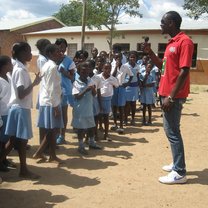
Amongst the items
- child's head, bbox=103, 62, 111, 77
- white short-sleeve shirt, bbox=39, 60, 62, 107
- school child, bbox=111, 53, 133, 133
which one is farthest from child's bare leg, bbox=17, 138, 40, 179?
school child, bbox=111, 53, 133, 133

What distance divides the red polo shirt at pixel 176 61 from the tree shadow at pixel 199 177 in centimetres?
107

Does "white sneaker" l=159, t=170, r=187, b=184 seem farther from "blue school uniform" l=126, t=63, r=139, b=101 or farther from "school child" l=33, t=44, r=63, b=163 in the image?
"blue school uniform" l=126, t=63, r=139, b=101

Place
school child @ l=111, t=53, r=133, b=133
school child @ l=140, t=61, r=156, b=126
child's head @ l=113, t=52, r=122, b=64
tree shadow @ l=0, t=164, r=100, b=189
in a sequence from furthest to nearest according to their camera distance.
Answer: school child @ l=140, t=61, r=156, b=126 < child's head @ l=113, t=52, r=122, b=64 < school child @ l=111, t=53, r=133, b=133 < tree shadow @ l=0, t=164, r=100, b=189

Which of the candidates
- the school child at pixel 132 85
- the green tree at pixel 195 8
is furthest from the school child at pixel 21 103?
the green tree at pixel 195 8

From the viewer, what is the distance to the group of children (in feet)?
13.9

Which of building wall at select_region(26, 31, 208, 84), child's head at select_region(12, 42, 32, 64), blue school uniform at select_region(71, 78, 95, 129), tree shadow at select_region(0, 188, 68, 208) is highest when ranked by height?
building wall at select_region(26, 31, 208, 84)

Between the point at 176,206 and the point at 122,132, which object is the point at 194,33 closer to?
the point at 122,132

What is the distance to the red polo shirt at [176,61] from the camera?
4.03 m

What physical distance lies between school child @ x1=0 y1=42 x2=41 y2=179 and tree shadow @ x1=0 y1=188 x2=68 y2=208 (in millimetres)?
421

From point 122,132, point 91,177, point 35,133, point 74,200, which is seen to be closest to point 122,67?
point 122,132

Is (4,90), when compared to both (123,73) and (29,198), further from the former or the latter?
(123,73)

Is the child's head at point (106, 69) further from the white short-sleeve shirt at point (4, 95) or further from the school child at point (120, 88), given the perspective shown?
the white short-sleeve shirt at point (4, 95)

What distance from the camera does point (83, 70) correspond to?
5.38m

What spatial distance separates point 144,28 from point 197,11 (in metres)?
4.16
